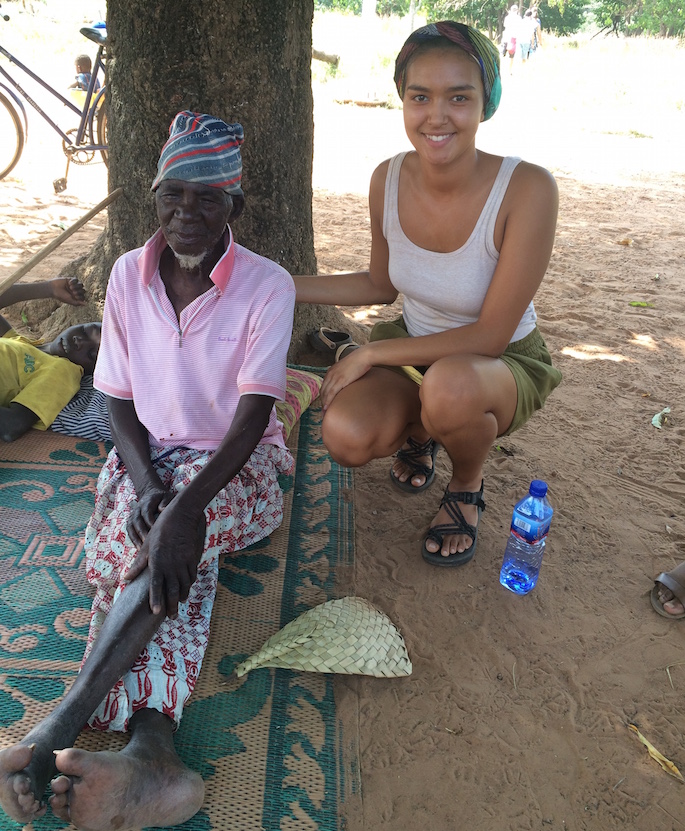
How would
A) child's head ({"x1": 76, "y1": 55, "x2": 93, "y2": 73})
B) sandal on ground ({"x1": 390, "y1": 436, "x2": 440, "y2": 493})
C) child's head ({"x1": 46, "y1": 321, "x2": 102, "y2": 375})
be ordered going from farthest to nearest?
1. child's head ({"x1": 76, "y1": 55, "x2": 93, "y2": 73})
2. child's head ({"x1": 46, "y1": 321, "x2": 102, "y2": 375})
3. sandal on ground ({"x1": 390, "y1": 436, "x2": 440, "y2": 493})

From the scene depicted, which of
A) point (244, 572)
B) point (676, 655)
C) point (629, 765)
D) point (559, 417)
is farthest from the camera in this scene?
point (559, 417)

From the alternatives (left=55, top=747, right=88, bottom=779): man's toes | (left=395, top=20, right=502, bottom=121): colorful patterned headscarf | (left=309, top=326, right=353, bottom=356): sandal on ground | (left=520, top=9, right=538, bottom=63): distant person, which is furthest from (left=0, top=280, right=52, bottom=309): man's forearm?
(left=520, top=9, right=538, bottom=63): distant person

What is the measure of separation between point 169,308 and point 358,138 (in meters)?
8.99

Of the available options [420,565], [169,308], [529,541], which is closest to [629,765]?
[529,541]

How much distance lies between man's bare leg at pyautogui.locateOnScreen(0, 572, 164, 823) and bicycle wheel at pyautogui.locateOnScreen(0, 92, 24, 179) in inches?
242

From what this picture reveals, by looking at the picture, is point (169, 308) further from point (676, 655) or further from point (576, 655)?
point (676, 655)

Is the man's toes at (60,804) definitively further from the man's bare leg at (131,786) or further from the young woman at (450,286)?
the young woman at (450,286)

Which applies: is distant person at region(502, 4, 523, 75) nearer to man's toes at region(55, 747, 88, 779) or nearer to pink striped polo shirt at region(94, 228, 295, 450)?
pink striped polo shirt at region(94, 228, 295, 450)

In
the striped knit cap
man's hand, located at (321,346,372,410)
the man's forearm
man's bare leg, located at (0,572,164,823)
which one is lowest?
man's bare leg, located at (0,572,164,823)

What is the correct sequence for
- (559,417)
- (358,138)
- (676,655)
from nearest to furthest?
(676,655)
(559,417)
(358,138)

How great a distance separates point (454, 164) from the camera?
2.26 m

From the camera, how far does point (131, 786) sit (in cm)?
140

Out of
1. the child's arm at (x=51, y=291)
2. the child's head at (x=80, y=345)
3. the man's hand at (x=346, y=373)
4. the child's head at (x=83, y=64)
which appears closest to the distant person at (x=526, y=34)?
the child's head at (x=83, y=64)

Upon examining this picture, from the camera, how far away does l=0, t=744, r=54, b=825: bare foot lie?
1.32 metres
